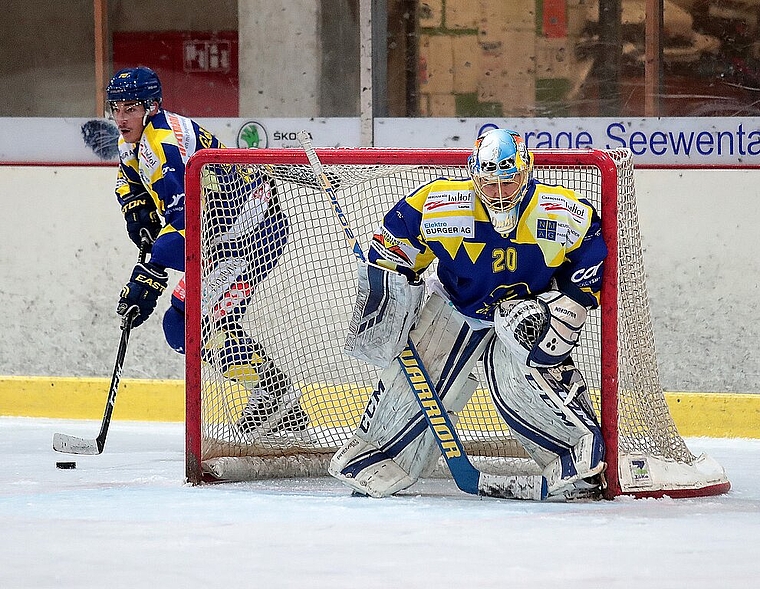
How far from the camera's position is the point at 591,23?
503cm

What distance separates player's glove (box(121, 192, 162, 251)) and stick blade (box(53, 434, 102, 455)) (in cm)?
62

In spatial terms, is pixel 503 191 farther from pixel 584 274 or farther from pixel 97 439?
pixel 97 439

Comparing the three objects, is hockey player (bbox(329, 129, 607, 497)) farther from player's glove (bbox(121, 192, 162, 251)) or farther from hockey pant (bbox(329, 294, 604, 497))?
player's glove (bbox(121, 192, 162, 251))

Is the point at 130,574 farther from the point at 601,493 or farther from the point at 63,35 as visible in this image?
the point at 63,35

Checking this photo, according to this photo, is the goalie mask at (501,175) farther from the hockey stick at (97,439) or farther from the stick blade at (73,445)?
the stick blade at (73,445)

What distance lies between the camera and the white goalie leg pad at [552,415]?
3.45 metres

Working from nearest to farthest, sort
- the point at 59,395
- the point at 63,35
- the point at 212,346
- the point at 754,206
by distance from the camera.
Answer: the point at 212,346 → the point at 754,206 → the point at 59,395 → the point at 63,35

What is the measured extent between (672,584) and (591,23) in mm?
2858

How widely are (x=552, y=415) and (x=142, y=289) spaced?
50.6 inches

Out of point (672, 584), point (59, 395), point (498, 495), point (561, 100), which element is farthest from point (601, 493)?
point (59, 395)

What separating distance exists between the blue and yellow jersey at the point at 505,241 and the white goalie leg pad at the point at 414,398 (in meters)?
0.14

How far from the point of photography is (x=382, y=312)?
3.55 m

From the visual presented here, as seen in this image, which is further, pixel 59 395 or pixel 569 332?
pixel 59 395

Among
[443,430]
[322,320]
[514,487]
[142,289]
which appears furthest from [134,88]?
[514,487]
